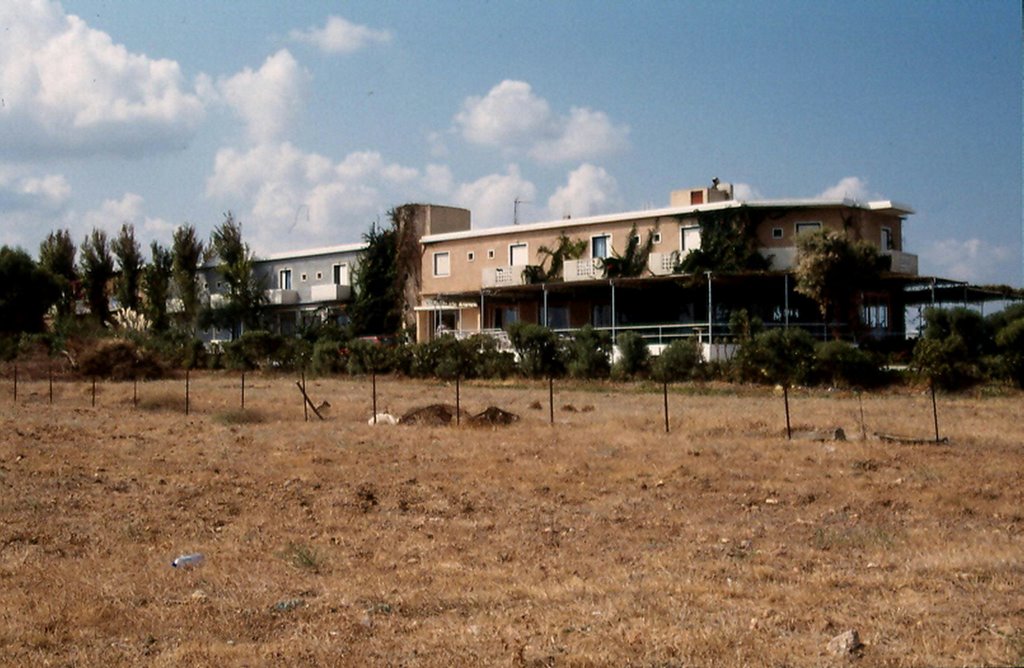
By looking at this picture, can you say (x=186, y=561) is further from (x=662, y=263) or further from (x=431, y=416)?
(x=662, y=263)

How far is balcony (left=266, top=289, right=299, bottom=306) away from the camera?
Answer: 64.5 m

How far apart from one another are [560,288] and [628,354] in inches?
393

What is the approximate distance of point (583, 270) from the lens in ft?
158

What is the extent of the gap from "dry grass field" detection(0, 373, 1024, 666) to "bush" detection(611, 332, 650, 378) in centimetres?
1683

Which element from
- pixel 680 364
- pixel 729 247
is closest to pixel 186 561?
pixel 680 364

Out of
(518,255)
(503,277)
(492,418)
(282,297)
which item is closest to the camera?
(492,418)

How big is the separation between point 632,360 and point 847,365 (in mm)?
8227

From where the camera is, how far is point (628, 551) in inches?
441

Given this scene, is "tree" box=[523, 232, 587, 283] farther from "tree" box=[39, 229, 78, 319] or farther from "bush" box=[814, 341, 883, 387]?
"tree" box=[39, 229, 78, 319]

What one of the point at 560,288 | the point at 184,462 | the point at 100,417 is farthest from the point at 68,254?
the point at 184,462

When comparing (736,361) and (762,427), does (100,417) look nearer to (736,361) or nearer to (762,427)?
(762,427)

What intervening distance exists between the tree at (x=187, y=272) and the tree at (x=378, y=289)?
11.6 metres

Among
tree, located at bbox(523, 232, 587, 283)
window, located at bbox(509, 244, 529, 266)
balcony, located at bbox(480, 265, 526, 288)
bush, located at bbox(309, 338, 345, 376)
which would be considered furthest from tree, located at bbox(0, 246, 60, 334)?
tree, located at bbox(523, 232, 587, 283)

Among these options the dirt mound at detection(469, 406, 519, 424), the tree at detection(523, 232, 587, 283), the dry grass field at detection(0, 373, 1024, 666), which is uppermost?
the tree at detection(523, 232, 587, 283)
